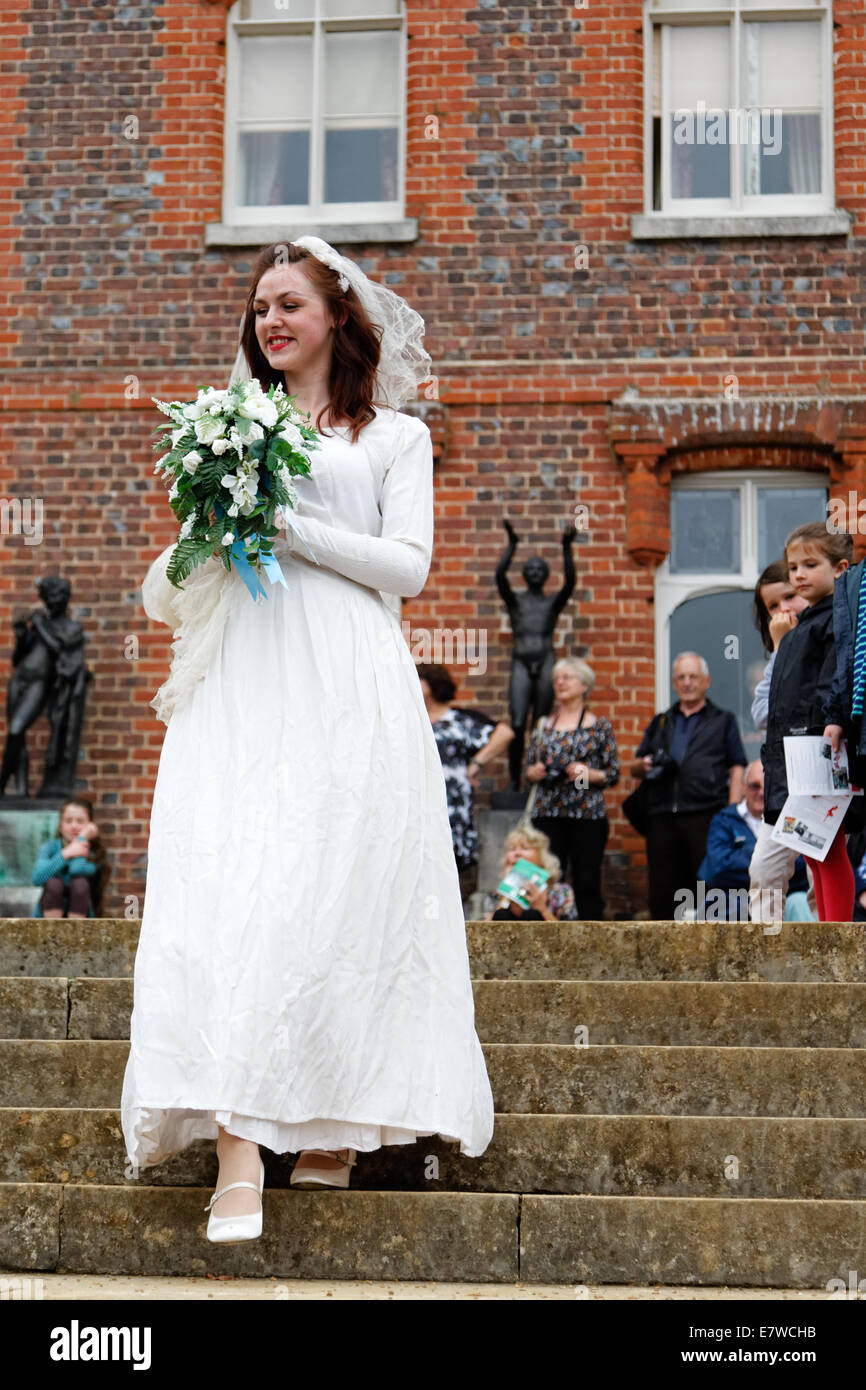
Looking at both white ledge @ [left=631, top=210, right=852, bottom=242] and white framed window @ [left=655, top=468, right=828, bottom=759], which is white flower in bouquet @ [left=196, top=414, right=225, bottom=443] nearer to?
white framed window @ [left=655, top=468, right=828, bottom=759]

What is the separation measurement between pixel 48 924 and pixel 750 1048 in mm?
2438

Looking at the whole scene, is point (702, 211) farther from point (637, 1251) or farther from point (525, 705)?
point (637, 1251)

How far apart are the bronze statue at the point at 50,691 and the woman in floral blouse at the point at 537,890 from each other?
10.5 ft

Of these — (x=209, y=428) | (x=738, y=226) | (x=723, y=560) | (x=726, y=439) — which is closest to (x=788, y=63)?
(x=738, y=226)

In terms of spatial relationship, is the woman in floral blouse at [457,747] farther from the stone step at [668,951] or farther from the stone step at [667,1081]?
the stone step at [667,1081]

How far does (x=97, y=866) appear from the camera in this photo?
38.0ft

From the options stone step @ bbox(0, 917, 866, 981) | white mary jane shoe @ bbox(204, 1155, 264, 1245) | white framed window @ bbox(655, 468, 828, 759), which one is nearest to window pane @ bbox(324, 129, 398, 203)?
white framed window @ bbox(655, 468, 828, 759)

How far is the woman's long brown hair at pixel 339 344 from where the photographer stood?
4695mm

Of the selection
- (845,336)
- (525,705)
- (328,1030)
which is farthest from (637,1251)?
(845,336)

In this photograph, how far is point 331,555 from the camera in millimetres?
4457

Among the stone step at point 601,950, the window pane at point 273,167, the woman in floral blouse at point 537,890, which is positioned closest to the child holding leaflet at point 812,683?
the stone step at point 601,950

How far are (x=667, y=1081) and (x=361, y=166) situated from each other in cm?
920

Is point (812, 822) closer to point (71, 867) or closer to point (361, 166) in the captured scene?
point (71, 867)

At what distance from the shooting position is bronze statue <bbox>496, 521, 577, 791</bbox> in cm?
1155
